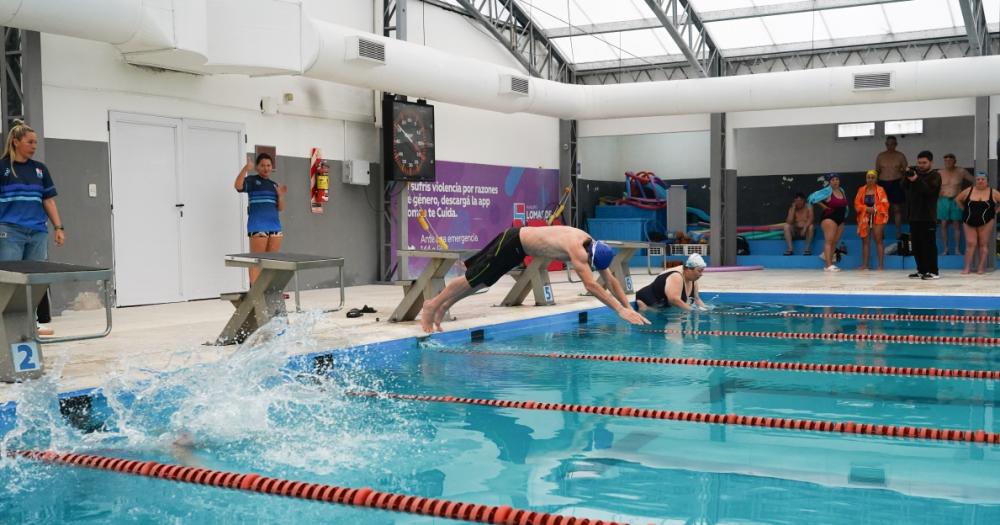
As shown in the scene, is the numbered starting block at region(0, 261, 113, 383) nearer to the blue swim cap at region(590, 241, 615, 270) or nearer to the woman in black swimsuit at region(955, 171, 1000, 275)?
the blue swim cap at region(590, 241, 615, 270)

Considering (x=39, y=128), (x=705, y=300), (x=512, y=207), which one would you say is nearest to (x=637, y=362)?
(x=705, y=300)

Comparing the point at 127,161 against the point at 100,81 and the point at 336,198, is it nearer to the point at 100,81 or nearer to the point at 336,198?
the point at 100,81

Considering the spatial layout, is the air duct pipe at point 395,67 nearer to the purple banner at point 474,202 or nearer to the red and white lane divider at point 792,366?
the purple banner at point 474,202

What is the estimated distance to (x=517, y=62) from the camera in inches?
628

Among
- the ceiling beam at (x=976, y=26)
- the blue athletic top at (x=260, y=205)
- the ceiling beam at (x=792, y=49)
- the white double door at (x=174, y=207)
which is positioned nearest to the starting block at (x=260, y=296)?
the blue athletic top at (x=260, y=205)

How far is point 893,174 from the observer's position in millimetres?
15227

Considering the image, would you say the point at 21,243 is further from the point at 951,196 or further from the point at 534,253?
the point at 951,196

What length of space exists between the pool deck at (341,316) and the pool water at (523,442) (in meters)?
0.40

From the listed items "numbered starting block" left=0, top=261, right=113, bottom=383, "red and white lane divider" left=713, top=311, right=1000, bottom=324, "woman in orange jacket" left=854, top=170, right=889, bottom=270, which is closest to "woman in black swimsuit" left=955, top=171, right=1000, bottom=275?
"woman in orange jacket" left=854, top=170, right=889, bottom=270

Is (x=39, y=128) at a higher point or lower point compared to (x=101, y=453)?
higher

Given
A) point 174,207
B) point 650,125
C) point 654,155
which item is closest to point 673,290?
point 174,207

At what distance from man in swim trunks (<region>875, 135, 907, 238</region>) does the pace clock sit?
7.09m

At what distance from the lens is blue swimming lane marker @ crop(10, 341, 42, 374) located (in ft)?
17.2

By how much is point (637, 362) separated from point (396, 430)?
8.19 feet
